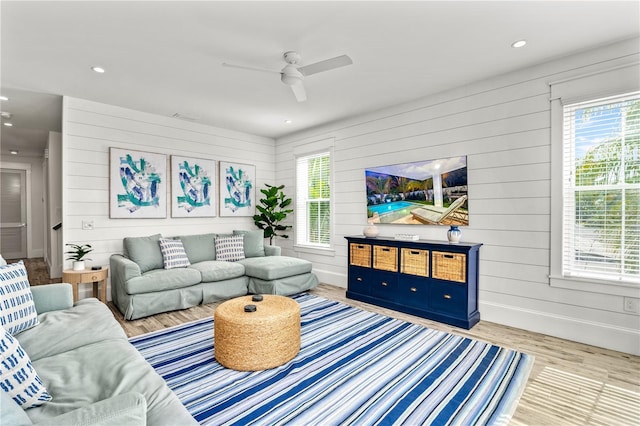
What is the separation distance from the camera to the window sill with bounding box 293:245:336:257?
5301mm

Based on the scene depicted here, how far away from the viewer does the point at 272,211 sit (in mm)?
5871

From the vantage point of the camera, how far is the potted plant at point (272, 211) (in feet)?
18.8

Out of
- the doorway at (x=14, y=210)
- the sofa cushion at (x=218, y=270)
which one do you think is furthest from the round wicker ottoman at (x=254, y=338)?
the doorway at (x=14, y=210)

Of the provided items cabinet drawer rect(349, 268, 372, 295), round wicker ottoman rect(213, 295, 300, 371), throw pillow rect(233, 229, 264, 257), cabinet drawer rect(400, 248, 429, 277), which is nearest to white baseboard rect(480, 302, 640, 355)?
cabinet drawer rect(400, 248, 429, 277)

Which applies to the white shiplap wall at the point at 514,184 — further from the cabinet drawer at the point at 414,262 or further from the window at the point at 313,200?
the window at the point at 313,200

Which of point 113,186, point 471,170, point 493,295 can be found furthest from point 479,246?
point 113,186

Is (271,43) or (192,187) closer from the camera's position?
(271,43)

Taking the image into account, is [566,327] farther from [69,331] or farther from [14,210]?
[14,210]

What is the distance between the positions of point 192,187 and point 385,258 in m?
3.23

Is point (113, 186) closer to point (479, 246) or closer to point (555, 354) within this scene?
point (479, 246)

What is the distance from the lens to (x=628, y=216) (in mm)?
2793

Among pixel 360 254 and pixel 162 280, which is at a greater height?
pixel 360 254

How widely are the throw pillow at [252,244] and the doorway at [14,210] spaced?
644cm

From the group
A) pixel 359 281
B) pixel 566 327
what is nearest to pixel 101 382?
pixel 359 281
